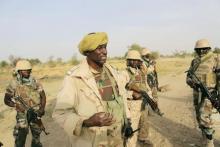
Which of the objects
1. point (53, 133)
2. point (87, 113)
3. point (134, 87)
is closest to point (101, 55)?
point (87, 113)

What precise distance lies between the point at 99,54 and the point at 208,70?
3.71m

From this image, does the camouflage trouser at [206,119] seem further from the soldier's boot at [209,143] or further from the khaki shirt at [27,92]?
the khaki shirt at [27,92]

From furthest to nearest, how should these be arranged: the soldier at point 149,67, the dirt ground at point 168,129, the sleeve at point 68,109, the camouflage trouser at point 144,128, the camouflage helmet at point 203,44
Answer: the soldier at point 149,67 → the dirt ground at point 168,129 → the camouflage trouser at point 144,128 → the camouflage helmet at point 203,44 → the sleeve at point 68,109

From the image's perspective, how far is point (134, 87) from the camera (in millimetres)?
6156

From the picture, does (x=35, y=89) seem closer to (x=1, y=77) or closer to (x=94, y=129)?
(x=94, y=129)

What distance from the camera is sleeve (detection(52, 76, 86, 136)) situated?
9.02 ft

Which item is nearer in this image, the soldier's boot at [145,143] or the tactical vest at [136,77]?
the tactical vest at [136,77]

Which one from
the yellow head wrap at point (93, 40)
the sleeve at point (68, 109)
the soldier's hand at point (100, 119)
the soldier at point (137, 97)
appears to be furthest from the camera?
the soldier at point (137, 97)

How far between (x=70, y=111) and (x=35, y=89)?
12.2 feet

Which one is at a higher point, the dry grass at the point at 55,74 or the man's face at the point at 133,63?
the man's face at the point at 133,63

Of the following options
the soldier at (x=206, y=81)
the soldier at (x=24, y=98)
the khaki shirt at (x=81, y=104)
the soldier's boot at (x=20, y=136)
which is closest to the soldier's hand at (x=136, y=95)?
the soldier at (x=206, y=81)

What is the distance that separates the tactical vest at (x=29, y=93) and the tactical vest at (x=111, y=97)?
359 centimetres

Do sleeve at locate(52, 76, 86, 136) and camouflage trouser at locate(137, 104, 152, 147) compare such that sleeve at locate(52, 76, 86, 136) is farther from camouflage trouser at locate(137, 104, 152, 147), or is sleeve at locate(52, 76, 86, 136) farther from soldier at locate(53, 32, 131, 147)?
camouflage trouser at locate(137, 104, 152, 147)

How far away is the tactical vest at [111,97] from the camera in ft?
9.63
